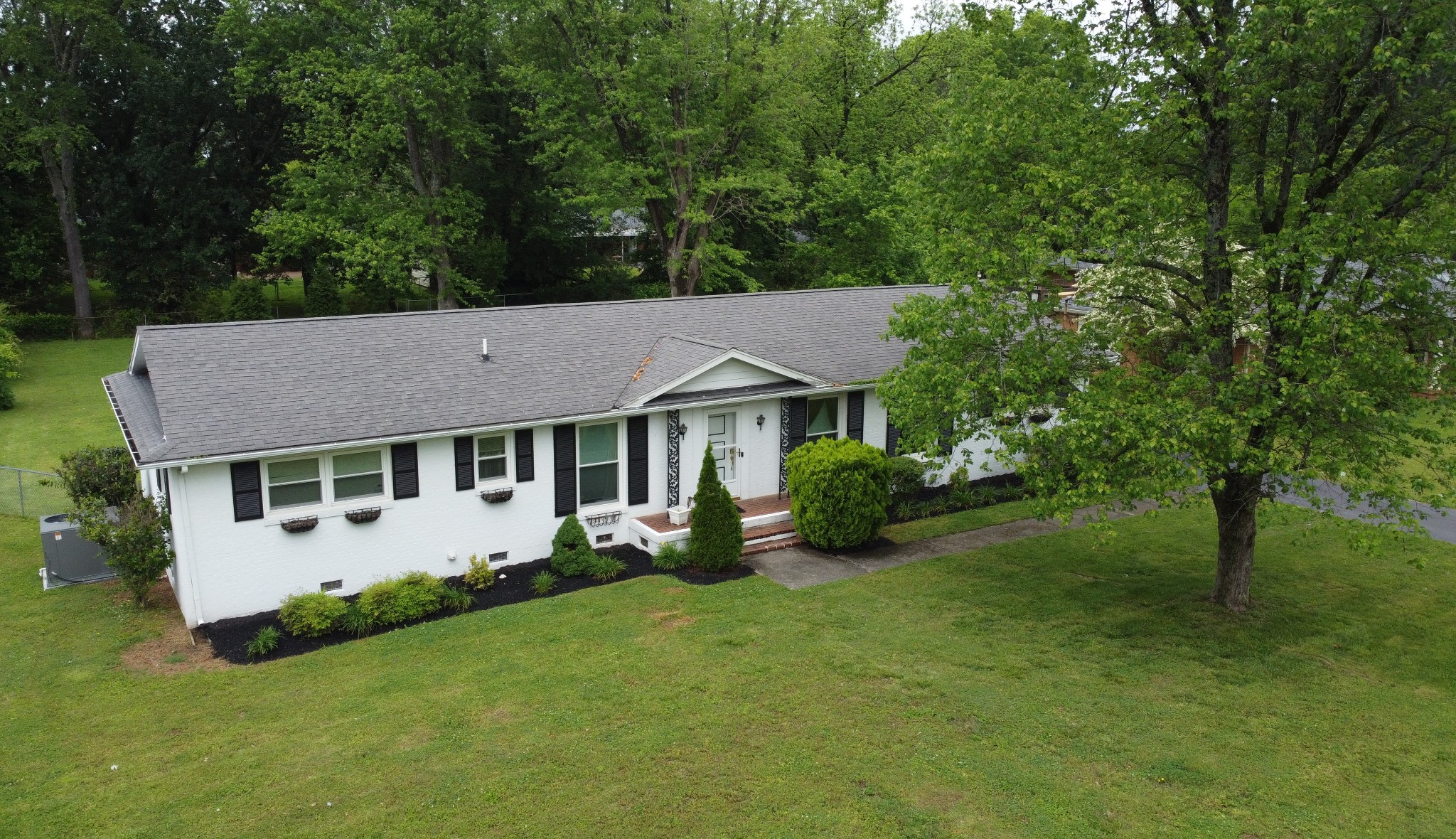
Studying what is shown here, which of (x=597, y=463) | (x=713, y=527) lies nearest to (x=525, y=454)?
(x=597, y=463)

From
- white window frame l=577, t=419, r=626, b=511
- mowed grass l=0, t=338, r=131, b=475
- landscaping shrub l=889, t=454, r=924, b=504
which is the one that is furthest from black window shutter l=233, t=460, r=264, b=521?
landscaping shrub l=889, t=454, r=924, b=504

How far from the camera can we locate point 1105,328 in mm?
14625

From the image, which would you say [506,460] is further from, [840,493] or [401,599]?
[840,493]

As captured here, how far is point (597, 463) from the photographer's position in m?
17.4

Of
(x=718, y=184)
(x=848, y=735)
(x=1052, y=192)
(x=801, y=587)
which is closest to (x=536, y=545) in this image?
(x=801, y=587)

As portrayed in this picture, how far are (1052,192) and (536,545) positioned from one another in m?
10.1

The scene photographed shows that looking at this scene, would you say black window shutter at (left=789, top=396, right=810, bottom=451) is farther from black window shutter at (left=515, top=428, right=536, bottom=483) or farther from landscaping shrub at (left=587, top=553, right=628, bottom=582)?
black window shutter at (left=515, top=428, right=536, bottom=483)

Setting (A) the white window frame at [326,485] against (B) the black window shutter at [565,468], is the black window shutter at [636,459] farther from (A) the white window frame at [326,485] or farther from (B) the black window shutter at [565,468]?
(A) the white window frame at [326,485]

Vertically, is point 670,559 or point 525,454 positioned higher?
point 525,454

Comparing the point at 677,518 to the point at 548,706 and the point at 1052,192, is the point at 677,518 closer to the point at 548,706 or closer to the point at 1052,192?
the point at 548,706

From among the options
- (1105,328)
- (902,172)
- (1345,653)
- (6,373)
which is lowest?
(1345,653)

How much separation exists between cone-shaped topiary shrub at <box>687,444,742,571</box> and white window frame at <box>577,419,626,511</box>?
1834mm

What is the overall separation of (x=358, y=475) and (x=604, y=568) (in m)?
4.18

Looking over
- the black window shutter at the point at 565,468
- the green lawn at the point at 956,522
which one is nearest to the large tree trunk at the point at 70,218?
the black window shutter at the point at 565,468
